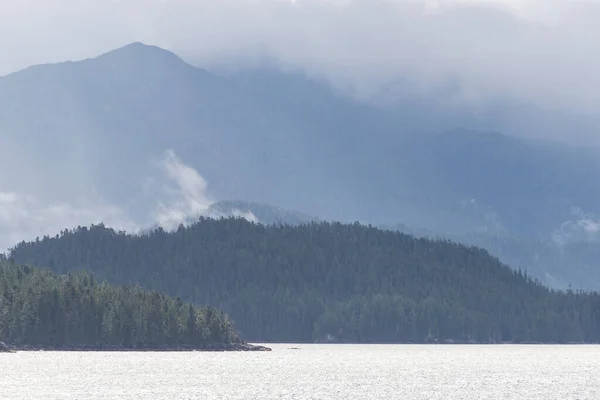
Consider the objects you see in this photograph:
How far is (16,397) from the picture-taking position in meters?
152

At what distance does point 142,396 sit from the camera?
157000 millimetres

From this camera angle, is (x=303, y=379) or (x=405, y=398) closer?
(x=405, y=398)

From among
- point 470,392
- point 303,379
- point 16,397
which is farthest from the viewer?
point 303,379

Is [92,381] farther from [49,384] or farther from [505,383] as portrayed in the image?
[505,383]

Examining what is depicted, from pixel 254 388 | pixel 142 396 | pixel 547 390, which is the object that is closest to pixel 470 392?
pixel 547 390

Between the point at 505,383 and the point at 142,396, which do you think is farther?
the point at 505,383

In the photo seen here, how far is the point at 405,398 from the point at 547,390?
29.8 metres

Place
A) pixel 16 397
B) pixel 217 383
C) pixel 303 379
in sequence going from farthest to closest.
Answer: pixel 303 379 → pixel 217 383 → pixel 16 397

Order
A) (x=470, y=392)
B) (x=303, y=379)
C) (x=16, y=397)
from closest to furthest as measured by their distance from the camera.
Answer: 1. (x=16, y=397)
2. (x=470, y=392)
3. (x=303, y=379)

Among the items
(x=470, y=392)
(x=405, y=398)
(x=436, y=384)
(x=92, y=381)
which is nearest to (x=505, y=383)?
Result: (x=436, y=384)

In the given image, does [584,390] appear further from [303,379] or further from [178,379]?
[178,379]

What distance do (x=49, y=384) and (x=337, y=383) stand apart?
138ft

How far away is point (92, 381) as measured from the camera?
611ft

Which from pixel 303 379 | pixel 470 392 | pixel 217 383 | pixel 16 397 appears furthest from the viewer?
pixel 303 379
